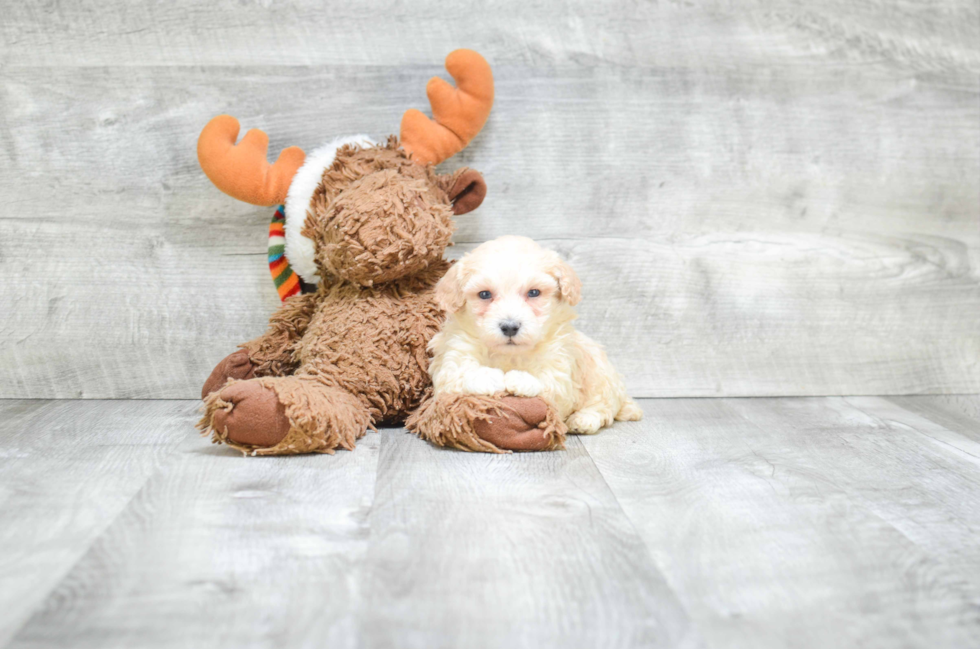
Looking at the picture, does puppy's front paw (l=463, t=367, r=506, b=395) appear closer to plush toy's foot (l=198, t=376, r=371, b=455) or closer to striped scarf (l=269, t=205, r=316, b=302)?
plush toy's foot (l=198, t=376, r=371, b=455)

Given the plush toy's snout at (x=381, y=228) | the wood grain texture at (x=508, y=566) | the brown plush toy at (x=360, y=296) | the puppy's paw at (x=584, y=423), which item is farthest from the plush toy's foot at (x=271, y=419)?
the puppy's paw at (x=584, y=423)

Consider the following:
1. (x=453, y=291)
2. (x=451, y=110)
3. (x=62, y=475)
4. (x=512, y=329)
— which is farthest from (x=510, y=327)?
(x=62, y=475)

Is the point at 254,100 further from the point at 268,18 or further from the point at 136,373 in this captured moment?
the point at 136,373

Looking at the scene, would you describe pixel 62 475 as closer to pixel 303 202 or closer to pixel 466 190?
pixel 303 202

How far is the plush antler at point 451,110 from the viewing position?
1260 millimetres

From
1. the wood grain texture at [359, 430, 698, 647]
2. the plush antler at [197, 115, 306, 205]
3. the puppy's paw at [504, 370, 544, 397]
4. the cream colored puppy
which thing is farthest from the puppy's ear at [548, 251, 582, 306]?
the plush antler at [197, 115, 306, 205]

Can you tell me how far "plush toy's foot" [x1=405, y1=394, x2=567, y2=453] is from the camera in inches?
41.0

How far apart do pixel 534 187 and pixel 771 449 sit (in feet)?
1.99

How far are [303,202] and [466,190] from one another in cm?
26

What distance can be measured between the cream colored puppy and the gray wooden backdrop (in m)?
0.30

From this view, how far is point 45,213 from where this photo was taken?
1.35 metres

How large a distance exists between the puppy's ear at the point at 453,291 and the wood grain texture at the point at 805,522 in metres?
0.29

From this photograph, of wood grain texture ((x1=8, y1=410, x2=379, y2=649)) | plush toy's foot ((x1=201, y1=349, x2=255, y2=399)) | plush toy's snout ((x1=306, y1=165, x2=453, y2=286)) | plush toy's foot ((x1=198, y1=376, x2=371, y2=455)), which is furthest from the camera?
plush toy's foot ((x1=201, y1=349, x2=255, y2=399))

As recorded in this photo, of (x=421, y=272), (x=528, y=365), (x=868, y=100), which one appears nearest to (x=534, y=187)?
(x=421, y=272)
